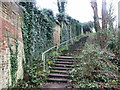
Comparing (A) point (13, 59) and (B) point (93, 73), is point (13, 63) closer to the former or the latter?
(A) point (13, 59)

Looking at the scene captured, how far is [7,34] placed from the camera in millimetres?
3166

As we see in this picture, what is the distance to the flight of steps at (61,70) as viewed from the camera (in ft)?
14.3

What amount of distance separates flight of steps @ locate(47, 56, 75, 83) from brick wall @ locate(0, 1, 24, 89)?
51.0 inches

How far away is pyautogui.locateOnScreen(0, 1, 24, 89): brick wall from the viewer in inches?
114

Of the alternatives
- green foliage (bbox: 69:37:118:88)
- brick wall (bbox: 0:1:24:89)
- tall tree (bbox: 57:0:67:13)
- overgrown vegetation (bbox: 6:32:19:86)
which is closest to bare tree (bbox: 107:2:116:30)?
tall tree (bbox: 57:0:67:13)

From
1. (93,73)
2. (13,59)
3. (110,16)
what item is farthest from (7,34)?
(110,16)

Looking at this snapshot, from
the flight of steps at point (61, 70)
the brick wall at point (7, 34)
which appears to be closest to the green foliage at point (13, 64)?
the brick wall at point (7, 34)

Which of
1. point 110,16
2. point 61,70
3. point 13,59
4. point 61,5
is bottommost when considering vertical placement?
point 61,70

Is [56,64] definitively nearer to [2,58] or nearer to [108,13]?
[2,58]

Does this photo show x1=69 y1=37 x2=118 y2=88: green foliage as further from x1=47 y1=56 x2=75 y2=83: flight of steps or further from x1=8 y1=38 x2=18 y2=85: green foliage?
x1=8 y1=38 x2=18 y2=85: green foliage

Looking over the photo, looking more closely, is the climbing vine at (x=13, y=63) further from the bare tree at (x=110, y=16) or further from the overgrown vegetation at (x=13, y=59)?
the bare tree at (x=110, y=16)

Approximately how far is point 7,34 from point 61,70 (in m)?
2.97

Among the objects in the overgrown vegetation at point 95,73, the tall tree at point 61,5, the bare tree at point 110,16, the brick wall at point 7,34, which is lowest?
the overgrown vegetation at point 95,73

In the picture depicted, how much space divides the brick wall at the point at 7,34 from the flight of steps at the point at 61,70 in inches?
51.0
